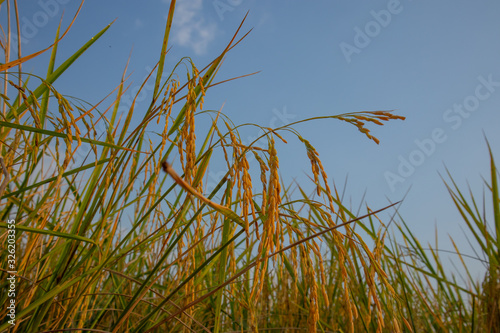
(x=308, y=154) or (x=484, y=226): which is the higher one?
(x=484, y=226)

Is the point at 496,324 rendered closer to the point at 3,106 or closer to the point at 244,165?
the point at 244,165

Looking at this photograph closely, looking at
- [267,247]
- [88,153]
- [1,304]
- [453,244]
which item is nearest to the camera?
[267,247]

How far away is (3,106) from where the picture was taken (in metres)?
1.50

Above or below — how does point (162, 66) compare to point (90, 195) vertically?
above

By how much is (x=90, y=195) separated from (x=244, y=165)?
56 centimetres

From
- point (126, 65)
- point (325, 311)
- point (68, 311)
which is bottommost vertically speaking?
point (68, 311)

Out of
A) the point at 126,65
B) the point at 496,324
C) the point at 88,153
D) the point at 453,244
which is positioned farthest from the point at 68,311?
the point at 453,244

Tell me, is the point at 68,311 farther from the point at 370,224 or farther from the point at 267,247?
the point at 370,224

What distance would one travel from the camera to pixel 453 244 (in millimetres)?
2473

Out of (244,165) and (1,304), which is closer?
(244,165)

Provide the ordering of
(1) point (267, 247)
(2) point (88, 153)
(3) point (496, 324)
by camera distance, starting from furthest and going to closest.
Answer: (3) point (496, 324) < (2) point (88, 153) < (1) point (267, 247)

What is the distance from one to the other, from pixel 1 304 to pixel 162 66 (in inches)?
36.4

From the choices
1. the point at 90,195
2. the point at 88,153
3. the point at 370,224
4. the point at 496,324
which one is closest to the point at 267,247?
the point at 90,195

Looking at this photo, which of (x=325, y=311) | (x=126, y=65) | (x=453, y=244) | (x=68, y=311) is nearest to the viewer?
(x=68, y=311)
